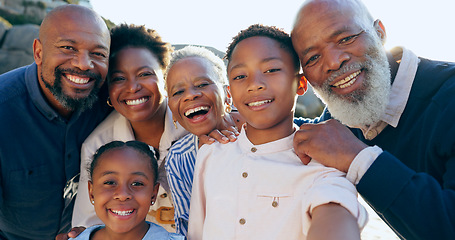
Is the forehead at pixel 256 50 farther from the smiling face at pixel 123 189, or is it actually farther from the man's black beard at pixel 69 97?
the man's black beard at pixel 69 97

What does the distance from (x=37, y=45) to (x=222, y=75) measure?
152 cm

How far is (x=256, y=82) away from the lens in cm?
206

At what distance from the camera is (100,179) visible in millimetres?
2361

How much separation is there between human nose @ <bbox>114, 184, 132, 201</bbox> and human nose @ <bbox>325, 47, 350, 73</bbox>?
1419 millimetres

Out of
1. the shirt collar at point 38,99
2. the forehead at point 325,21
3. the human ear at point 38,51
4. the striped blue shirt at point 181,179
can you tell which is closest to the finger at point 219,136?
the striped blue shirt at point 181,179

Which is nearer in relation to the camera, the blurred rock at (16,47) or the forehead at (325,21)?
the forehead at (325,21)

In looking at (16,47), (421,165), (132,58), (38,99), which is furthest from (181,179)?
(16,47)

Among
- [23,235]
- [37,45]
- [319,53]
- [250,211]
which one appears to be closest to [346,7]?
[319,53]

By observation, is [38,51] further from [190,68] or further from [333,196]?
[333,196]

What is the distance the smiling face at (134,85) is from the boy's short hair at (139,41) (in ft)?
0.26

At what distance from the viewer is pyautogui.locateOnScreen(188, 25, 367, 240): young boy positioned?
1899 mm

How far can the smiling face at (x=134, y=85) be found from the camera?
9.82ft

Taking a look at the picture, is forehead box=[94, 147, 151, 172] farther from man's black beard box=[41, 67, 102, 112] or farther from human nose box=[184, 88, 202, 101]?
man's black beard box=[41, 67, 102, 112]

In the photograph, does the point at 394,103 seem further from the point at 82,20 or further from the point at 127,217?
the point at 82,20
